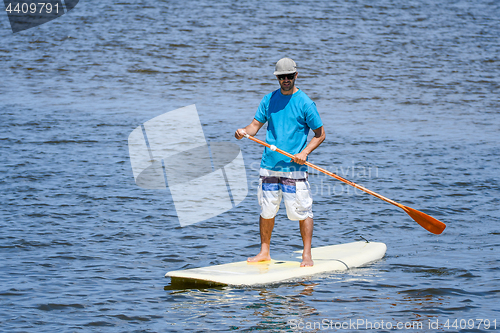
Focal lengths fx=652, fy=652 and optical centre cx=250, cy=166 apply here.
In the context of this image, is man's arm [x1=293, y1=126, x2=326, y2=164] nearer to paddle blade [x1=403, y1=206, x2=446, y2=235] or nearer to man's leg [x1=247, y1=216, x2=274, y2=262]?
man's leg [x1=247, y1=216, x2=274, y2=262]

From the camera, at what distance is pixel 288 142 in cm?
621

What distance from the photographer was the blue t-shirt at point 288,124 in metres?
6.14

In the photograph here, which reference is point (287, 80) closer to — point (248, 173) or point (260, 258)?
point (260, 258)

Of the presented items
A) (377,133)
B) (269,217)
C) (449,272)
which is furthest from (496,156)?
(269,217)

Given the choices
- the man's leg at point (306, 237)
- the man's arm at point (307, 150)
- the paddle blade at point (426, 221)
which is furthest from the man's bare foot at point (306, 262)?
the paddle blade at point (426, 221)

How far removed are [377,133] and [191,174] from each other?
5.15 meters

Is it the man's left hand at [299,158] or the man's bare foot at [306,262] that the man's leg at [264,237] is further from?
the man's left hand at [299,158]

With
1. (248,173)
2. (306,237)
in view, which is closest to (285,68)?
(306,237)

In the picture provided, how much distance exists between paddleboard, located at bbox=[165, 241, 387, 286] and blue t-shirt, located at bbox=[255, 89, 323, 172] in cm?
99

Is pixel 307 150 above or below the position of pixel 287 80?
below

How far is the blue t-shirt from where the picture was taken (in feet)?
20.1

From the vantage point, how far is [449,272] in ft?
21.4

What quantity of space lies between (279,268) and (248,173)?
4.56 meters

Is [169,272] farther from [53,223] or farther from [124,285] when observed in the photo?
[53,223]
